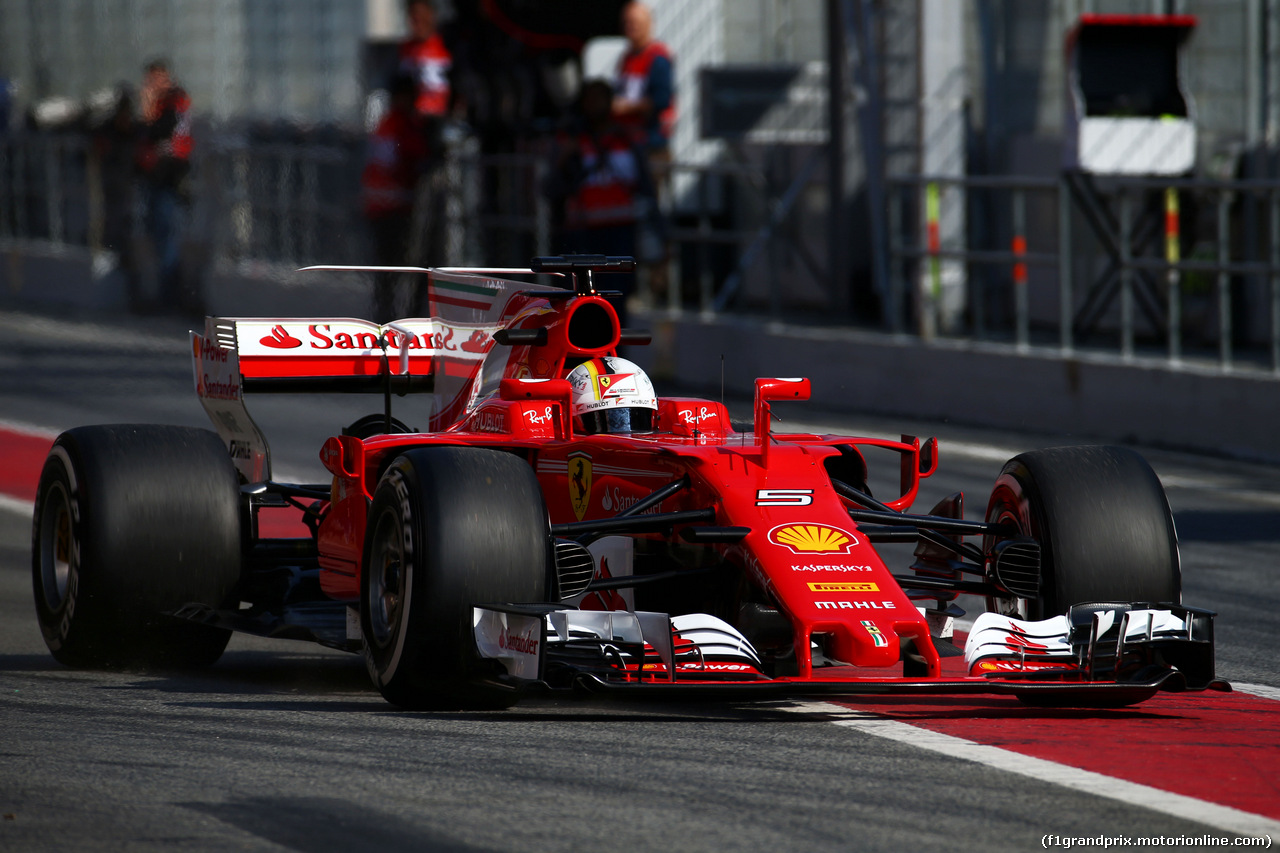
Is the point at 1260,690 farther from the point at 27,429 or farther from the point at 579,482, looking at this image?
the point at 27,429

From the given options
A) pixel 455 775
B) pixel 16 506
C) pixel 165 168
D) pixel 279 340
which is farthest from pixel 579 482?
pixel 165 168

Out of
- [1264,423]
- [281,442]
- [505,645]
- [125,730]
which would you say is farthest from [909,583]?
[281,442]

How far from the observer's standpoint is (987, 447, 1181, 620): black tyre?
639 centimetres

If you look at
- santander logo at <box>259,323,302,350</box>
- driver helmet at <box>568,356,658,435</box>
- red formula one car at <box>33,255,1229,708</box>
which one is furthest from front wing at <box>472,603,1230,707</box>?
santander logo at <box>259,323,302,350</box>

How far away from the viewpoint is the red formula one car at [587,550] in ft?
19.2

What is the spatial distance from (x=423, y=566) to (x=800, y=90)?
14.4m

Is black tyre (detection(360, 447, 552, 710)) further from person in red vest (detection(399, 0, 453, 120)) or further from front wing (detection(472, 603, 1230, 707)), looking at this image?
person in red vest (detection(399, 0, 453, 120))

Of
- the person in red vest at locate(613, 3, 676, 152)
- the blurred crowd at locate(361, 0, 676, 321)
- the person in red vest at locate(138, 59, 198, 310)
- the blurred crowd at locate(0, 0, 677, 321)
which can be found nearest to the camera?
the blurred crowd at locate(361, 0, 676, 321)

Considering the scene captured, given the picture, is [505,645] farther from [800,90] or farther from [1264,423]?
[800,90]

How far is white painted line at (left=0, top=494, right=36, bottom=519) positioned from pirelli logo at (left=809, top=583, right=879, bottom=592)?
6328 mm

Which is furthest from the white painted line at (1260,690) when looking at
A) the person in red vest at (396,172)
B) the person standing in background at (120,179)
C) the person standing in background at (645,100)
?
the person standing in background at (120,179)

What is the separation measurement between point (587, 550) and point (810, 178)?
1268 cm

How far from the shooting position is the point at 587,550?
20.7ft

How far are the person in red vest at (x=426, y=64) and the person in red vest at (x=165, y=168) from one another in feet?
14.1
